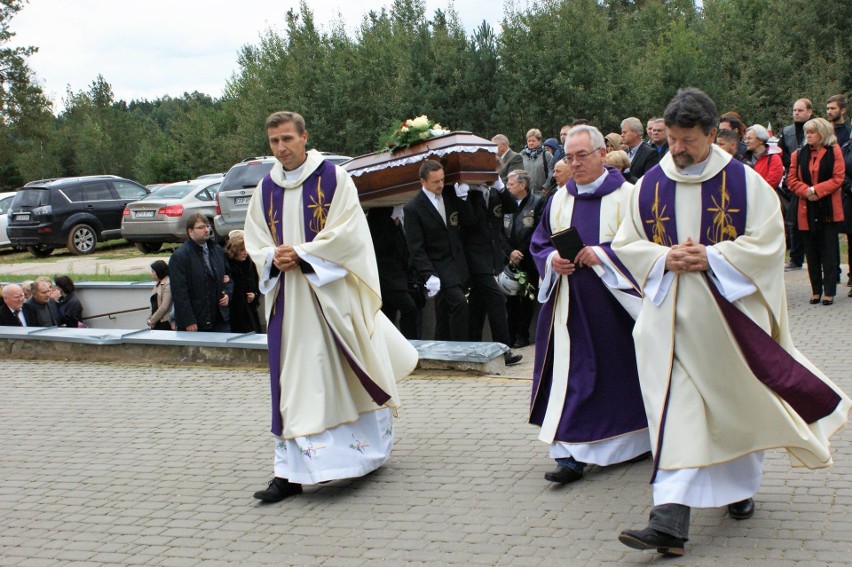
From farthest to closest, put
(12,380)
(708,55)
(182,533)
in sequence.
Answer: (708,55) < (12,380) < (182,533)

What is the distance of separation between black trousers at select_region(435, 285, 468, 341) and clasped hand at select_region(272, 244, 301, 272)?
346 cm

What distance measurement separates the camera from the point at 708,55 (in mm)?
36875

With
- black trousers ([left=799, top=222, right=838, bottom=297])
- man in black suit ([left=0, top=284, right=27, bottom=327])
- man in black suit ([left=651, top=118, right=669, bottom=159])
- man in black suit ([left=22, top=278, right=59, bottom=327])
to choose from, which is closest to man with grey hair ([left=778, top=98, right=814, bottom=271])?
black trousers ([left=799, top=222, right=838, bottom=297])

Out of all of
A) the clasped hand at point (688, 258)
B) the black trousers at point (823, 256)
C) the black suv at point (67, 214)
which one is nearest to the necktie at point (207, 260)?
Answer: the black trousers at point (823, 256)

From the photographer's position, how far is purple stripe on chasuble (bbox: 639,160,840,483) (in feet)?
15.8

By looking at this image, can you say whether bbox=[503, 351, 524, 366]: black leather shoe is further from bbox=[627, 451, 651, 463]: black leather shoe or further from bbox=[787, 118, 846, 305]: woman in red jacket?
bbox=[787, 118, 846, 305]: woman in red jacket

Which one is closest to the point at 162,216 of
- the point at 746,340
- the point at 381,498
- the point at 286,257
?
the point at 286,257

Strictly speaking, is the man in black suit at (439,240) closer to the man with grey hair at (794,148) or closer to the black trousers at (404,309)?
the black trousers at (404,309)

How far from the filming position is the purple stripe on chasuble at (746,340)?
4805 mm

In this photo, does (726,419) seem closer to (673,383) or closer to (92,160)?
(673,383)

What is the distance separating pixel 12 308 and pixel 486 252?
6.30 metres

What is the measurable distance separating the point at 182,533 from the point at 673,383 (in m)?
2.85

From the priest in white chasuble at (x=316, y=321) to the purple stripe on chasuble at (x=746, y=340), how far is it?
2.14m

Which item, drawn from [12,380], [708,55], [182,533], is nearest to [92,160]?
[708,55]
